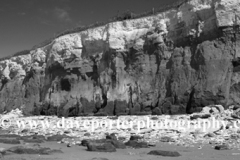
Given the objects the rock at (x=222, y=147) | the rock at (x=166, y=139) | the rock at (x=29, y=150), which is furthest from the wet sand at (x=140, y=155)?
the rock at (x=166, y=139)

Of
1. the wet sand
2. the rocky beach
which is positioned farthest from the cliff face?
the wet sand

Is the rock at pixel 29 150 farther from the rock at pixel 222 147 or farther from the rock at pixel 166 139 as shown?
the rock at pixel 222 147

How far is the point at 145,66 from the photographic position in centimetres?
2361

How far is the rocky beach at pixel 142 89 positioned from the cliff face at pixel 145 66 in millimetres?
70

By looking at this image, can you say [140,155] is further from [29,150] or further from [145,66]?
[145,66]

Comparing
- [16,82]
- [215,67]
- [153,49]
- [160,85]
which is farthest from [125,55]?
[16,82]

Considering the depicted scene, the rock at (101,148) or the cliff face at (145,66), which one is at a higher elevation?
the cliff face at (145,66)

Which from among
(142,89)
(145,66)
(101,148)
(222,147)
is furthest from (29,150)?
(145,66)

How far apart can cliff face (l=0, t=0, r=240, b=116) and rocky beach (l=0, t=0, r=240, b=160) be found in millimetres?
70

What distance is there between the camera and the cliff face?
1898 cm

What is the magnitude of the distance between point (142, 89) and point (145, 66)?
194 cm

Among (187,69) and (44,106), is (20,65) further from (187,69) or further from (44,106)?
(187,69)

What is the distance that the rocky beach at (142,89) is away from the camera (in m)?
10.8

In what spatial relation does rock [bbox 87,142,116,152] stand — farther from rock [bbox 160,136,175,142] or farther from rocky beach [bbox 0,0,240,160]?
rock [bbox 160,136,175,142]
